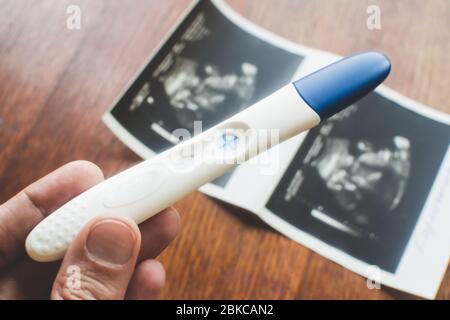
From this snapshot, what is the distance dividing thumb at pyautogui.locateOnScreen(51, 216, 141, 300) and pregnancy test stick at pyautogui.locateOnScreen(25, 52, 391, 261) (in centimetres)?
2

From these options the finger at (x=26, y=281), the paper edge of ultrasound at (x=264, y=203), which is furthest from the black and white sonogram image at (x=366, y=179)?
the finger at (x=26, y=281)

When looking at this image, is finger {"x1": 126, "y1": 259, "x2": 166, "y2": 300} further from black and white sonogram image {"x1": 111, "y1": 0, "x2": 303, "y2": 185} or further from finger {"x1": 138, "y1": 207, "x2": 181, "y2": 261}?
black and white sonogram image {"x1": 111, "y1": 0, "x2": 303, "y2": 185}

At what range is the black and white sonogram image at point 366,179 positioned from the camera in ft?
1.58

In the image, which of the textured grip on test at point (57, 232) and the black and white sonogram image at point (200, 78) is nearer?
the textured grip on test at point (57, 232)

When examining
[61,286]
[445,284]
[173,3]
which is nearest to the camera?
[61,286]

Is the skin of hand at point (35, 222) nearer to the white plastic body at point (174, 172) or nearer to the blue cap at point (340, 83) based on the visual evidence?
the white plastic body at point (174, 172)

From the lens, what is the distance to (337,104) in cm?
39

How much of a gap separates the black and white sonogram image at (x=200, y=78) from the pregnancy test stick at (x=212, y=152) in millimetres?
133

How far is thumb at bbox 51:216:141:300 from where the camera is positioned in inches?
13.9

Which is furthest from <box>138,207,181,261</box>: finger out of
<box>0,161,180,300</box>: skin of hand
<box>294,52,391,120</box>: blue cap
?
<box>294,52,391,120</box>: blue cap

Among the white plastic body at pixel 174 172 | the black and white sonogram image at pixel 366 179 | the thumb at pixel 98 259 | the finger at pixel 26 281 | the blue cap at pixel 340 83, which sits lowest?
the finger at pixel 26 281

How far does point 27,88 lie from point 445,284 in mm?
464
